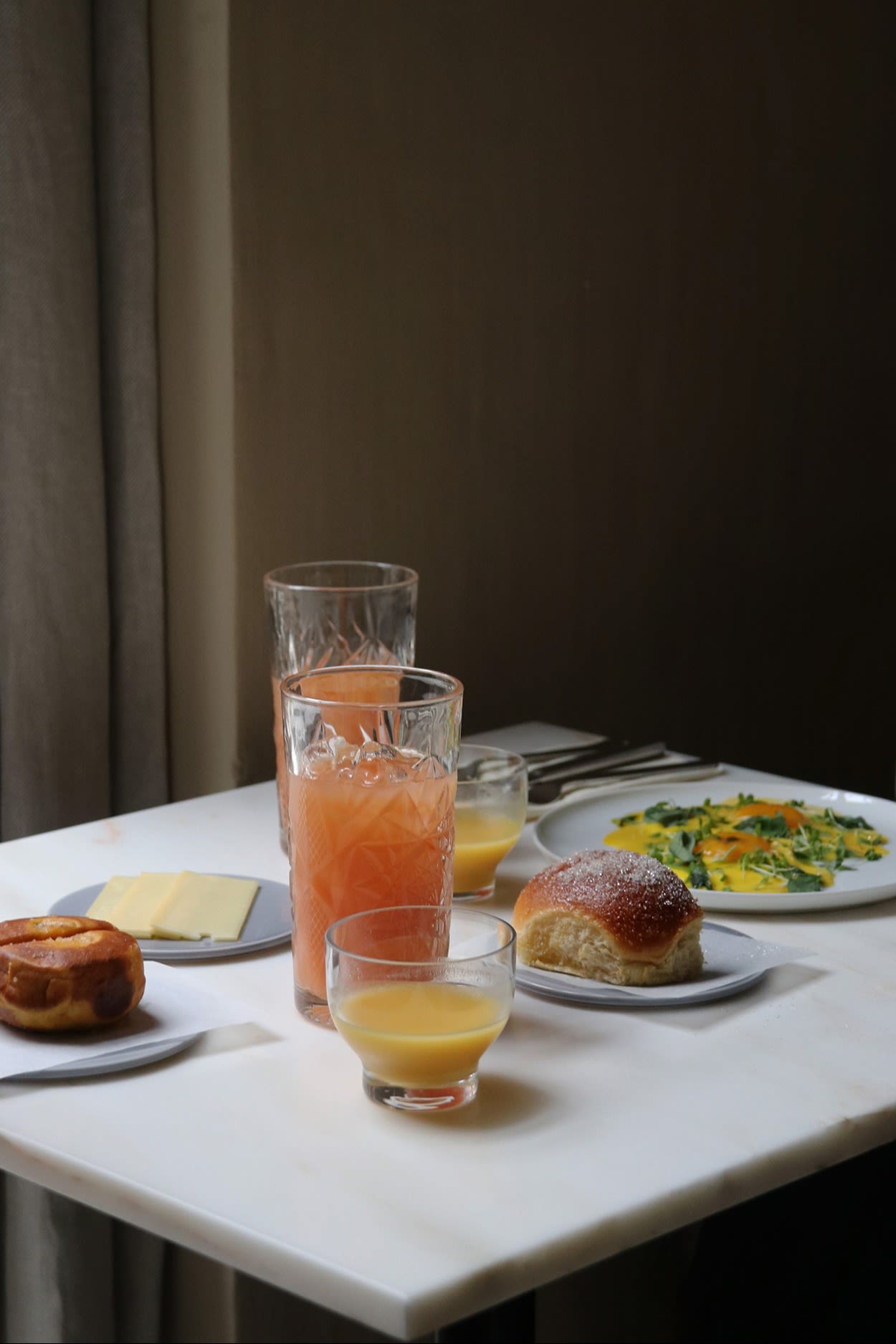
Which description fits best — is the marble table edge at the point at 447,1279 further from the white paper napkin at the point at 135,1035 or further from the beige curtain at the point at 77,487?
the beige curtain at the point at 77,487

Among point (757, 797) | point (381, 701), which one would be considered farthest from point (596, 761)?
point (381, 701)

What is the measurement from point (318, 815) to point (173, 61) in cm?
103

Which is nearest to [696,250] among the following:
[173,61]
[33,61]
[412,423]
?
[412,423]

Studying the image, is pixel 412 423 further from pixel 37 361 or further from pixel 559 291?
pixel 37 361

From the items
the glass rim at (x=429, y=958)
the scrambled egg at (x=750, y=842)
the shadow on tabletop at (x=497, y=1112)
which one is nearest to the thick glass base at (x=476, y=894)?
the scrambled egg at (x=750, y=842)

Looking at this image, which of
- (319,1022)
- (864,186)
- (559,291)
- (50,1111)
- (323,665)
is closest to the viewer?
(50,1111)

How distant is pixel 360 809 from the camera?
3.35 feet

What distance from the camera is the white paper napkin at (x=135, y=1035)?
92cm

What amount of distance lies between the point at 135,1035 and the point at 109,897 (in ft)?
0.83

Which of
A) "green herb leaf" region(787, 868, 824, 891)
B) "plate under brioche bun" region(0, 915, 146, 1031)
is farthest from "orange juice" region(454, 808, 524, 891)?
"plate under brioche bun" region(0, 915, 146, 1031)

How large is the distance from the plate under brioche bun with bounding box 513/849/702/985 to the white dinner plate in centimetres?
14

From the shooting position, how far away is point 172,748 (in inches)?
72.1

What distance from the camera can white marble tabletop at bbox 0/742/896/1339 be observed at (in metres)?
0.74

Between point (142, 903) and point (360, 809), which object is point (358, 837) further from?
point (142, 903)
